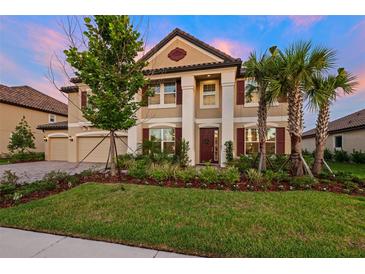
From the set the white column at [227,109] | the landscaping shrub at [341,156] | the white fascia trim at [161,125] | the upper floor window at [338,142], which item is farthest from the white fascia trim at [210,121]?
the upper floor window at [338,142]

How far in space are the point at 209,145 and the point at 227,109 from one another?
2.71m

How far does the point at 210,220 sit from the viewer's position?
386 cm

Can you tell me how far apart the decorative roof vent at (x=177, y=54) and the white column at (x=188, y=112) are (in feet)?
5.21

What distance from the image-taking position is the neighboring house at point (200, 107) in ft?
38.1

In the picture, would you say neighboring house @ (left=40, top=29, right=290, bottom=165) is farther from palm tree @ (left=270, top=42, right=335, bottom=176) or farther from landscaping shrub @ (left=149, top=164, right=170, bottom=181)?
landscaping shrub @ (left=149, top=164, right=170, bottom=181)

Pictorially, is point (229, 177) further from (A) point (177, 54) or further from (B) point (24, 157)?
(B) point (24, 157)

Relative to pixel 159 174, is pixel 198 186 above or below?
below

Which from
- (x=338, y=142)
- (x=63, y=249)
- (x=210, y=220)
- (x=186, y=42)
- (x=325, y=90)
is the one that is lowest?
(x=63, y=249)

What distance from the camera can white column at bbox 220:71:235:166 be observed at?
37.9ft

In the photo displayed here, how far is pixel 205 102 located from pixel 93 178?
852 cm

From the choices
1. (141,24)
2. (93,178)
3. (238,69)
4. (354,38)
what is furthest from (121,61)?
(354,38)

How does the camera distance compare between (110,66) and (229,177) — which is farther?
(110,66)

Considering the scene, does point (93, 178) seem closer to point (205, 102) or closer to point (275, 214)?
point (275, 214)

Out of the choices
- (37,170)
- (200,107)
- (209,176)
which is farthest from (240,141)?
(37,170)
